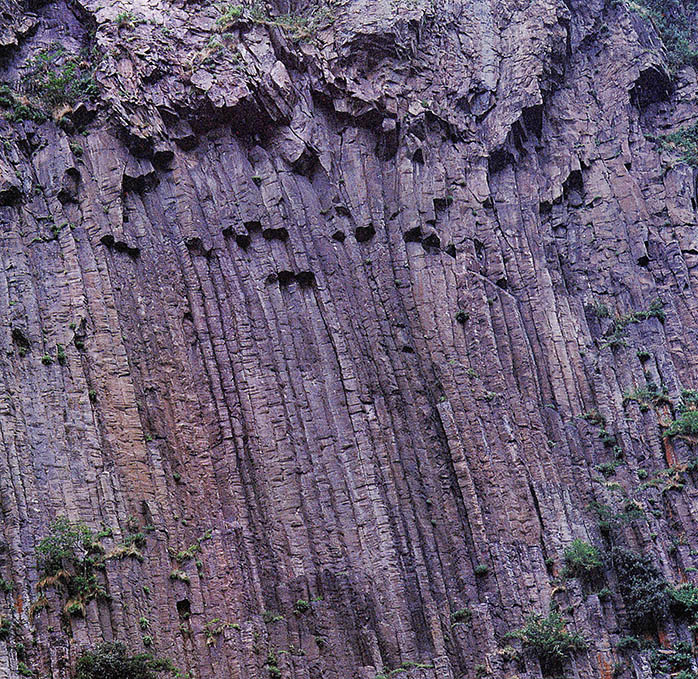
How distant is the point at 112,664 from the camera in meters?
16.7

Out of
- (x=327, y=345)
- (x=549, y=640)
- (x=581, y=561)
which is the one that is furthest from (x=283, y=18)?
(x=549, y=640)

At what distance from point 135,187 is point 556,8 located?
13.6m

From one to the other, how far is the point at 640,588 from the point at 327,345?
Answer: 833 cm

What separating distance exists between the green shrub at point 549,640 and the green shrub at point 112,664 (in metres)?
7.41

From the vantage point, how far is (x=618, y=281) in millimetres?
26375

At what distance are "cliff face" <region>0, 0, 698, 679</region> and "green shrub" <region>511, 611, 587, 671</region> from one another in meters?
0.31

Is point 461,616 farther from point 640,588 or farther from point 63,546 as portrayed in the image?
point 63,546

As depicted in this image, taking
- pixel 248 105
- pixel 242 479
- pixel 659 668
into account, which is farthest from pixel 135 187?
pixel 659 668

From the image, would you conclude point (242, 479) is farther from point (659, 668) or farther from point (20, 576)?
point (659, 668)

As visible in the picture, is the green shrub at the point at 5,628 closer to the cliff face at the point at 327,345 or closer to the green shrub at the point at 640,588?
the cliff face at the point at 327,345

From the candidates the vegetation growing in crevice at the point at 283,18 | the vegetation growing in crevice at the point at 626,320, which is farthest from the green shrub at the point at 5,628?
the vegetation growing in crevice at the point at 626,320

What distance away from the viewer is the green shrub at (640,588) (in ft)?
69.1

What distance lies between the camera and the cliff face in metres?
19.3

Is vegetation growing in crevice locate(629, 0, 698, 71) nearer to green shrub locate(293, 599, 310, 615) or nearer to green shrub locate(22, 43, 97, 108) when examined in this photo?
green shrub locate(22, 43, 97, 108)
